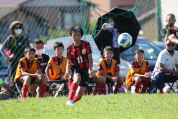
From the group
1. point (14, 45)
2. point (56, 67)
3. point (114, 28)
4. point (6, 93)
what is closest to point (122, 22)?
point (114, 28)

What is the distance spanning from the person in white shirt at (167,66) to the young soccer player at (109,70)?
2.87ft

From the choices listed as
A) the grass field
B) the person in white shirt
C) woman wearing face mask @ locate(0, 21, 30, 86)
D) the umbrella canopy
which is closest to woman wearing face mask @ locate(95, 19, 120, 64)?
the umbrella canopy

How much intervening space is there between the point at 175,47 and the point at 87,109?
15.9 ft

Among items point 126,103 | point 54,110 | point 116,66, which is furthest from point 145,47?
point 54,110

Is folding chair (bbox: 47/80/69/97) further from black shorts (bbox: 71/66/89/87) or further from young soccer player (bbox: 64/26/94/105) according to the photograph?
black shorts (bbox: 71/66/89/87)

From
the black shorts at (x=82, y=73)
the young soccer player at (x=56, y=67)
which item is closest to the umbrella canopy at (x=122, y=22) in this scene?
the young soccer player at (x=56, y=67)

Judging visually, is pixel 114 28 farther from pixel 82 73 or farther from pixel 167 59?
pixel 82 73

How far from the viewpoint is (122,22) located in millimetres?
12203

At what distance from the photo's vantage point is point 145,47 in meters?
13.4

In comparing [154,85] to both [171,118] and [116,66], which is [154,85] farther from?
[171,118]

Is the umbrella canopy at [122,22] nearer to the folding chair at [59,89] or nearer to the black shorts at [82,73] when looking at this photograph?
the folding chair at [59,89]

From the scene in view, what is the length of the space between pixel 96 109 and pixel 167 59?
4.10m

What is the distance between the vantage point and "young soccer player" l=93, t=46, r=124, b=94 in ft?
35.3

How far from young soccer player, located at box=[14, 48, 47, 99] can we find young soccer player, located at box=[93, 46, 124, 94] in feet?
4.35
